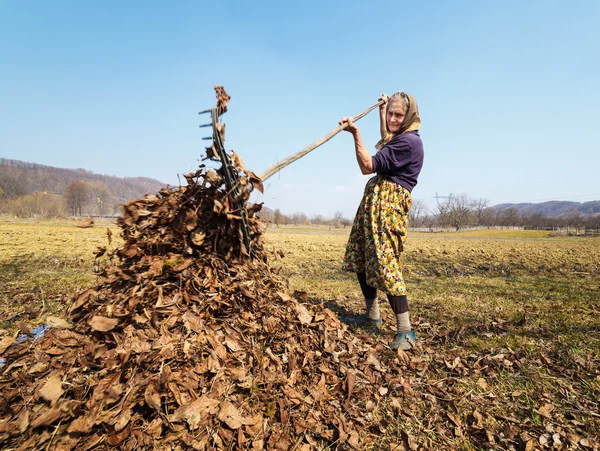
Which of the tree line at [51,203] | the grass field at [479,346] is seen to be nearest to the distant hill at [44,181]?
the tree line at [51,203]

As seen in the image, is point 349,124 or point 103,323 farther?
point 349,124

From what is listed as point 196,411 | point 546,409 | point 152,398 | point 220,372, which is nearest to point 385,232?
point 546,409

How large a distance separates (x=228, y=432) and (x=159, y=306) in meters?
0.91

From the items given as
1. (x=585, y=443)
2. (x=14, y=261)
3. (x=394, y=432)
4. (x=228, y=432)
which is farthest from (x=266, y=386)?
(x=14, y=261)

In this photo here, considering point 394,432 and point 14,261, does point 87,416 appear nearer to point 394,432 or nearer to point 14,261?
point 394,432

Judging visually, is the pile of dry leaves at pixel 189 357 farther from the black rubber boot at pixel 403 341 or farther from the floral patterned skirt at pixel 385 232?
the floral patterned skirt at pixel 385 232

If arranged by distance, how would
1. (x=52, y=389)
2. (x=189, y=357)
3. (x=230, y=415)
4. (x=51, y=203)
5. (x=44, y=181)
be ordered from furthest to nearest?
(x=44, y=181) → (x=51, y=203) → (x=189, y=357) → (x=230, y=415) → (x=52, y=389)

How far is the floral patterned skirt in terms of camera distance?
307cm

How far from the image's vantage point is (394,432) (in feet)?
6.50

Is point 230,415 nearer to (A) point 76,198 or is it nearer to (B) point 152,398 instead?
(B) point 152,398

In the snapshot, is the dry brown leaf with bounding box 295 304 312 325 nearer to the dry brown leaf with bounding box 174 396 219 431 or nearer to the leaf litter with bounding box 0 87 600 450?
the leaf litter with bounding box 0 87 600 450

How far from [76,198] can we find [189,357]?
102332mm

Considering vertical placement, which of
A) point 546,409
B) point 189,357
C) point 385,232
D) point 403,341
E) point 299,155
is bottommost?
point 546,409

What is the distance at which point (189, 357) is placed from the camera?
1.87 metres
